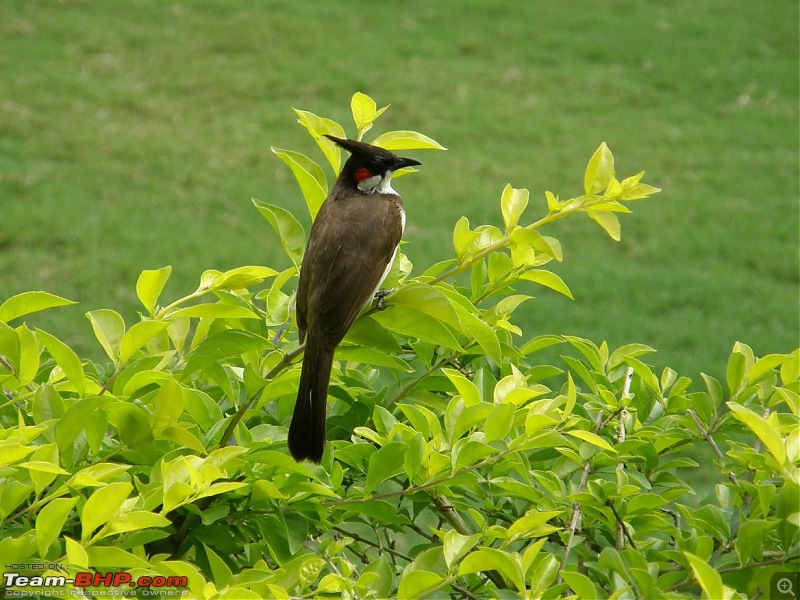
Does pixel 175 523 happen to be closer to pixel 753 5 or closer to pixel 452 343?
pixel 452 343

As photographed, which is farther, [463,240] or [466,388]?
[463,240]

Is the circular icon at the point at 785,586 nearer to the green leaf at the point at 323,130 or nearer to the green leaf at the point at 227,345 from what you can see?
the green leaf at the point at 227,345

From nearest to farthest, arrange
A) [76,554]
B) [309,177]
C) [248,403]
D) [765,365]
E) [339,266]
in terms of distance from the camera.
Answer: [76,554]
[248,403]
[765,365]
[309,177]
[339,266]

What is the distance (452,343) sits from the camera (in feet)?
6.02

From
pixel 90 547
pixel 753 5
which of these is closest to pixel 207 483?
pixel 90 547

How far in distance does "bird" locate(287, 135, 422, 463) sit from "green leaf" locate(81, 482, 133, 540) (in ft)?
1.23

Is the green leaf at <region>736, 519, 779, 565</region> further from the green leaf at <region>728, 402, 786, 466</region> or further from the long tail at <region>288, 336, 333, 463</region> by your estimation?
the long tail at <region>288, 336, 333, 463</region>

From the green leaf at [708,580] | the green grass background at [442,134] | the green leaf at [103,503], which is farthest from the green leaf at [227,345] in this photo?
the green grass background at [442,134]

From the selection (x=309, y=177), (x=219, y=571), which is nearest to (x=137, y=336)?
(x=219, y=571)

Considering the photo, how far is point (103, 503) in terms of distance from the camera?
1.48m

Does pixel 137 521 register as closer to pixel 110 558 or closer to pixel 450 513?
pixel 110 558

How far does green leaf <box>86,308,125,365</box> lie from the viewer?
1.92 meters

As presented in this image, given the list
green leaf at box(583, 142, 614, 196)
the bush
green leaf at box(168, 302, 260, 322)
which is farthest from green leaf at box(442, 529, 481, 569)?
green leaf at box(583, 142, 614, 196)

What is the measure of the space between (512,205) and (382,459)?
0.58 meters
